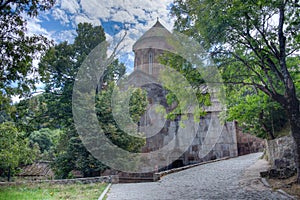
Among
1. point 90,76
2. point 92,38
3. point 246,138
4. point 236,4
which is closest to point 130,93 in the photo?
point 90,76

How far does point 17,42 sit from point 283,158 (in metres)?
8.01

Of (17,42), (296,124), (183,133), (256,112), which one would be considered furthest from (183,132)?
(17,42)

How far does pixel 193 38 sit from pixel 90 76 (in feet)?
25.1

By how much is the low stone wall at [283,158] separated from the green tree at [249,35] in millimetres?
959

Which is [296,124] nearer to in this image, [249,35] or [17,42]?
[249,35]

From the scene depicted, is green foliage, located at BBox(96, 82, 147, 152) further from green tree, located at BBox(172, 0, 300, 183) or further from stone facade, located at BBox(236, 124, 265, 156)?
stone facade, located at BBox(236, 124, 265, 156)

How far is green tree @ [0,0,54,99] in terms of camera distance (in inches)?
207

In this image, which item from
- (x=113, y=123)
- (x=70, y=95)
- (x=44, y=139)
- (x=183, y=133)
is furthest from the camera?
(x=44, y=139)

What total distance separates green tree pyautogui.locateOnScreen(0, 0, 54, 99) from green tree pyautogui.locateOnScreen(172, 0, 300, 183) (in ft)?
12.0

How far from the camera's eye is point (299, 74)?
22.6 ft

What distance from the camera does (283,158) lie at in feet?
24.3

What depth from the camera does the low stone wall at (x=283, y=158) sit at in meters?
6.68

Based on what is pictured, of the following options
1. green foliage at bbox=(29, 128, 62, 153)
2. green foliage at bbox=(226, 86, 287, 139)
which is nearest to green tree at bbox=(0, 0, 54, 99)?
green foliage at bbox=(226, 86, 287, 139)

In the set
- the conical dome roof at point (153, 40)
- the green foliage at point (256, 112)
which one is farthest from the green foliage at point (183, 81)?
the conical dome roof at point (153, 40)
